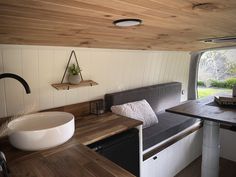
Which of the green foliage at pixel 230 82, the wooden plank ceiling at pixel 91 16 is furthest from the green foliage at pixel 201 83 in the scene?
the wooden plank ceiling at pixel 91 16

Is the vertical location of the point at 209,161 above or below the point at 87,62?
below

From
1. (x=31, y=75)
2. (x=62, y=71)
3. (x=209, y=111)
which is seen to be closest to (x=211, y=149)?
(x=209, y=111)

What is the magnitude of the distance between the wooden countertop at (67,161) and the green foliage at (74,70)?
0.66 meters

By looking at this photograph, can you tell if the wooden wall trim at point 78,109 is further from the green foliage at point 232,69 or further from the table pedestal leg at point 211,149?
the green foliage at point 232,69

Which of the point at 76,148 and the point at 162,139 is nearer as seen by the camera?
the point at 76,148

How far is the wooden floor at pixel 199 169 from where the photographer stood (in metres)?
2.52

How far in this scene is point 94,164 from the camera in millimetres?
1024

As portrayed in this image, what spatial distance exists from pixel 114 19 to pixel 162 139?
1575mm

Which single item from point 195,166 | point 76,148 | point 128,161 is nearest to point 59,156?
point 76,148

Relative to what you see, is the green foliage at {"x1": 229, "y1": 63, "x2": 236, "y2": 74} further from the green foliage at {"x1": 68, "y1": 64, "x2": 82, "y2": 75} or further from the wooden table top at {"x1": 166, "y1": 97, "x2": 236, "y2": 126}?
the green foliage at {"x1": 68, "y1": 64, "x2": 82, "y2": 75}

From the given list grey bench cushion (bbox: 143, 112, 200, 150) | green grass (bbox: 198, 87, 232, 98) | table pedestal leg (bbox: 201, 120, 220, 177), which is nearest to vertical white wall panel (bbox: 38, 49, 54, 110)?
grey bench cushion (bbox: 143, 112, 200, 150)

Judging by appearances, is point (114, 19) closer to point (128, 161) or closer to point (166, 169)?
point (128, 161)

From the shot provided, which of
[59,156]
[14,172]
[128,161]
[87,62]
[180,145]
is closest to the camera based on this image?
[14,172]

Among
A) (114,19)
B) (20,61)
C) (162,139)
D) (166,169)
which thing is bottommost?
(166,169)
